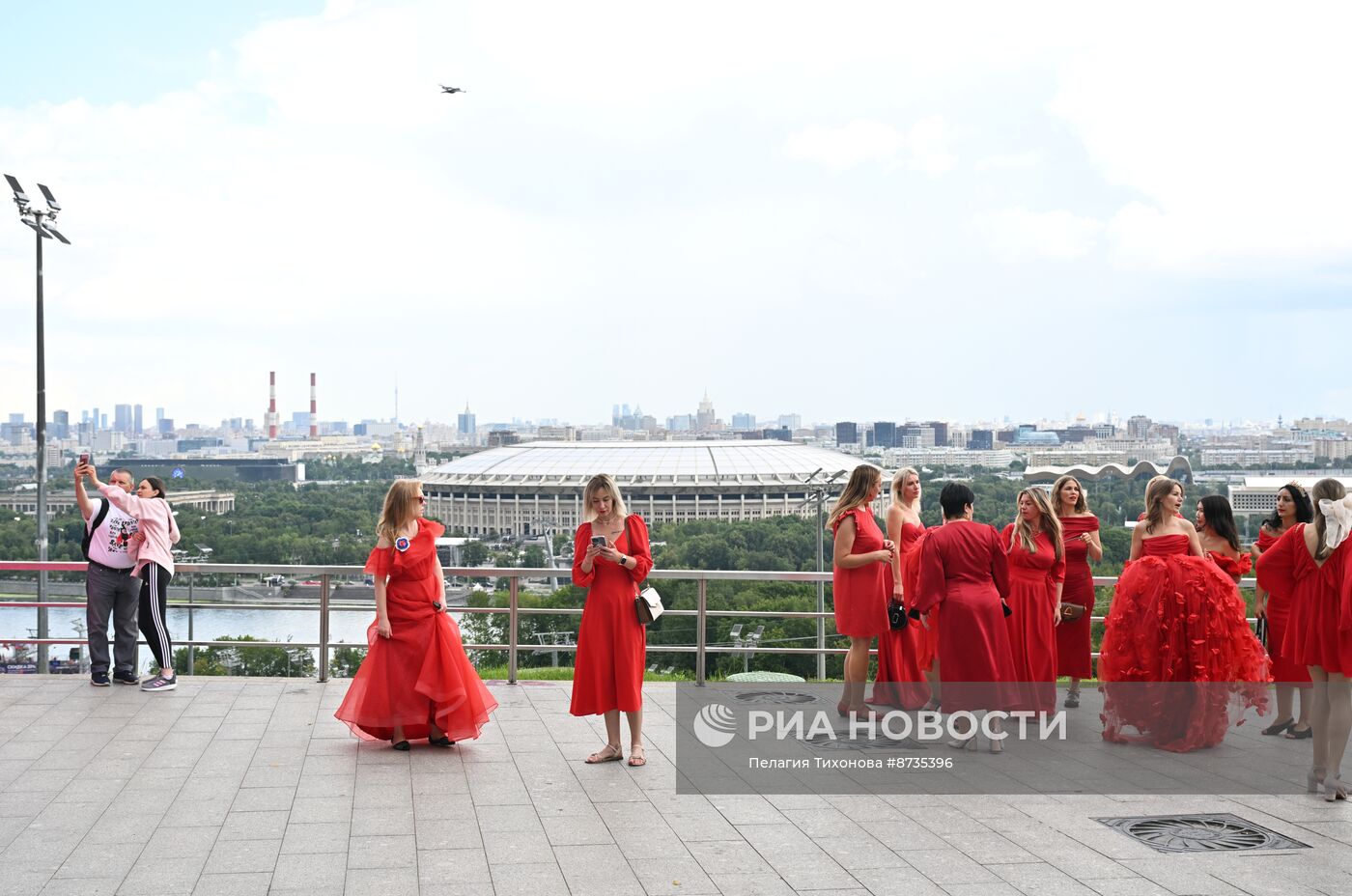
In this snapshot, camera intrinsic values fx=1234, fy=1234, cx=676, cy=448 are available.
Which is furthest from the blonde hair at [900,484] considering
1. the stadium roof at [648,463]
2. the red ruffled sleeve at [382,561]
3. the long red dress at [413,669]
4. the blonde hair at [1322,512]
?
the stadium roof at [648,463]

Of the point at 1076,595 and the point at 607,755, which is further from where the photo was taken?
the point at 1076,595

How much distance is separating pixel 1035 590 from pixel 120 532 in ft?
23.3

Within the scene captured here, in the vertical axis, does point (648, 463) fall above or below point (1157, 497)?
below

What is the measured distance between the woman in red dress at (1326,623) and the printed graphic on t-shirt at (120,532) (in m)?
8.36

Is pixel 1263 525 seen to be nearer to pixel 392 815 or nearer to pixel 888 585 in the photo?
pixel 888 585

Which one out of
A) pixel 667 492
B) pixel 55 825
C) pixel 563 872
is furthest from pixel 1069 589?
pixel 667 492

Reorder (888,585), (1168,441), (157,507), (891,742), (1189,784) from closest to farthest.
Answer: (1189,784) < (891,742) < (888,585) < (157,507) < (1168,441)

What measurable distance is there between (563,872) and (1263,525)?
5.72 metres

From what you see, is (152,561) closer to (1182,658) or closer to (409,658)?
(409,658)

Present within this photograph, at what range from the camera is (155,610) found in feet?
32.6

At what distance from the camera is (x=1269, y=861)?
18.2ft

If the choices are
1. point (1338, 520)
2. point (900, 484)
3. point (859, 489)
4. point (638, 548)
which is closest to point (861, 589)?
point (859, 489)

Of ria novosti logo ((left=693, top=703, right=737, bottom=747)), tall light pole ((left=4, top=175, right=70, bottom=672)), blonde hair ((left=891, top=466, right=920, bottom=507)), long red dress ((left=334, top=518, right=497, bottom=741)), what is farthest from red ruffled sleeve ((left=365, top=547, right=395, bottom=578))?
tall light pole ((left=4, top=175, right=70, bottom=672))

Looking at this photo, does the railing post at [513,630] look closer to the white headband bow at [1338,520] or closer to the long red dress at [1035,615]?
the long red dress at [1035,615]
